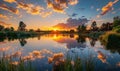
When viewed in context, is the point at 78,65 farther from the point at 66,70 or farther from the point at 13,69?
the point at 13,69

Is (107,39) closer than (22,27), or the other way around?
(107,39)

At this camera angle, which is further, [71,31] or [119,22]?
[71,31]

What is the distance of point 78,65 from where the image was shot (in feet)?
29.3

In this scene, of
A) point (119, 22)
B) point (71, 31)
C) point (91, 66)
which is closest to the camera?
point (91, 66)

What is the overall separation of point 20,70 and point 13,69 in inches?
30.4

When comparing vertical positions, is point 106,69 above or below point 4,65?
below

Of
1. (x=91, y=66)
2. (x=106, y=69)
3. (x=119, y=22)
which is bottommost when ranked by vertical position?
(x=106, y=69)

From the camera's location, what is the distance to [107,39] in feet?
104

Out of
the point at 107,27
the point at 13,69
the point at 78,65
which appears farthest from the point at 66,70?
the point at 107,27

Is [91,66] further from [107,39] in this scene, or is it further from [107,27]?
[107,27]

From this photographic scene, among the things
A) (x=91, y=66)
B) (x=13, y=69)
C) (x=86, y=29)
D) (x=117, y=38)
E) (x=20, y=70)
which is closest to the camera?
(x=20, y=70)

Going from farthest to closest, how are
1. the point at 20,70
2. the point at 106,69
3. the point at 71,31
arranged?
the point at 71,31, the point at 106,69, the point at 20,70

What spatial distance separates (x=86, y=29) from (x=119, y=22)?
272 ft

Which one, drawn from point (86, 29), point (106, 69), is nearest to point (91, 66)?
point (106, 69)
